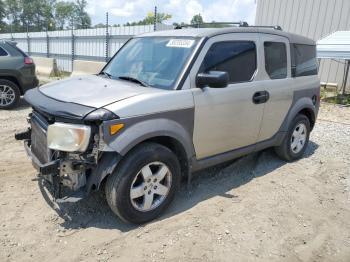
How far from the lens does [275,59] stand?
189 inches

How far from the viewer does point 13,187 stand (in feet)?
14.0

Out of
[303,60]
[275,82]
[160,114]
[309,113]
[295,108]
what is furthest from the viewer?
[309,113]

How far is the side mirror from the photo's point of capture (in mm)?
3641

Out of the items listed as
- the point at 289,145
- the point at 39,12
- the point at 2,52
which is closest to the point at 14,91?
the point at 2,52

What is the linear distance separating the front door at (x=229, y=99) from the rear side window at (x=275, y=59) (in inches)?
8.8

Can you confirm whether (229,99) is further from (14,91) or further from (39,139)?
(14,91)

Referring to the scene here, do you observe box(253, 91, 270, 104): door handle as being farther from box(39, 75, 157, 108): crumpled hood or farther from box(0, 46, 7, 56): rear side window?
box(0, 46, 7, 56): rear side window

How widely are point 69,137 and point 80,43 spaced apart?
634 inches

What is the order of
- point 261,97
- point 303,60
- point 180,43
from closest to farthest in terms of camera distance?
point 180,43
point 261,97
point 303,60

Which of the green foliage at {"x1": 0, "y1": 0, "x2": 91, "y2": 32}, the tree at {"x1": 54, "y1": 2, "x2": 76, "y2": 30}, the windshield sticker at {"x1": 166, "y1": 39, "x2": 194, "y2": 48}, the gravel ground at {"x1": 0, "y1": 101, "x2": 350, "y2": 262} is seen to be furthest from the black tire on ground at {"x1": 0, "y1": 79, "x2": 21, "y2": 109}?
the tree at {"x1": 54, "y1": 2, "x2": 76, "y2": 30}

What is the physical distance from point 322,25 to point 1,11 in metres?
66.1

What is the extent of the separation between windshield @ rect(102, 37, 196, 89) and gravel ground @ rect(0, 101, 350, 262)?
4.66 feet

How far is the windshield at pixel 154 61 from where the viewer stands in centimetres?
381

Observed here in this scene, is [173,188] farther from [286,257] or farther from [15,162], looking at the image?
[15,162]
